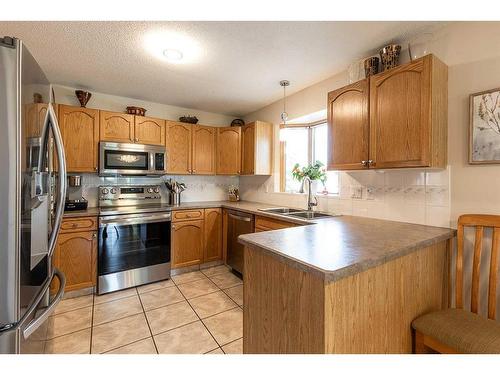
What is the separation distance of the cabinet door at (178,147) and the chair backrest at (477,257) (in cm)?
297

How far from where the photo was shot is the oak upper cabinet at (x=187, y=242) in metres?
3.02

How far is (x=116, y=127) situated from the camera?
2883 mm

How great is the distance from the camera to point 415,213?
6.03 feet

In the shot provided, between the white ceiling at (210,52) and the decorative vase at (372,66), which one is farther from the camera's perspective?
the decorative vase at (372,66)

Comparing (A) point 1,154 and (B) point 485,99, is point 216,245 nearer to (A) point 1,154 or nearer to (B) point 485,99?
(A) point 1,154

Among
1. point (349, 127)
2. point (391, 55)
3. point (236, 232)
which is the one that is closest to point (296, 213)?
point (236, 232)

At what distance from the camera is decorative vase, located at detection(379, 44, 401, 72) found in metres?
1.78

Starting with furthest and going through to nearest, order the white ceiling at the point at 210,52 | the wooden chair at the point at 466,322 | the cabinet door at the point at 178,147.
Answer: the cabinet door at the point at 178,147 → the white ceiling at the point at 210,52 → the wooden chair at the point at 466,322

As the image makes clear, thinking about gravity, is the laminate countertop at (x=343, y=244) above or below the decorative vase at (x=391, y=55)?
below

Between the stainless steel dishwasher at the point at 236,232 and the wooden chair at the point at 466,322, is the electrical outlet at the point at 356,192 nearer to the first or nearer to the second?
the wooden chair at the point at 466,322

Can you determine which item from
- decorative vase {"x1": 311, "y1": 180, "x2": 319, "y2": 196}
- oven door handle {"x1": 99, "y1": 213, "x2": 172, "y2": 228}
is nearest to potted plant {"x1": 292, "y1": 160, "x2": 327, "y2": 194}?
decorative vase {"x1": 311, "y1": 180, "x2": 319, "y2": 196}

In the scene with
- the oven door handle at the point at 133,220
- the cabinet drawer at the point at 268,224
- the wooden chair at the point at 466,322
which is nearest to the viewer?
the wooden chair at the point at 466,322

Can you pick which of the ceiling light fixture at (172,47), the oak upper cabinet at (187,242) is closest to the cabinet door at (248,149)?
the oak upper cabinet at (187,242)

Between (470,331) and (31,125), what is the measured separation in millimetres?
2122
